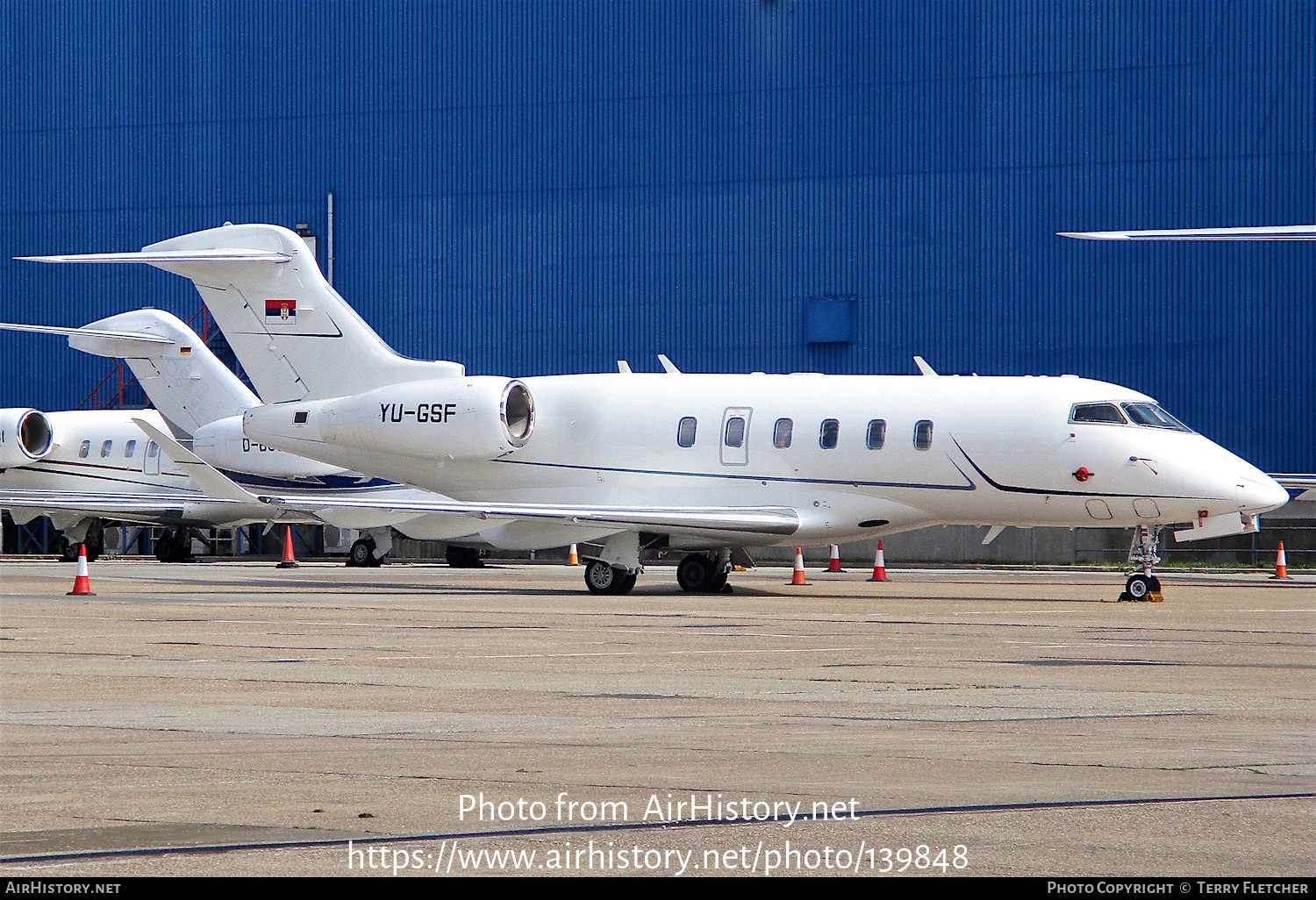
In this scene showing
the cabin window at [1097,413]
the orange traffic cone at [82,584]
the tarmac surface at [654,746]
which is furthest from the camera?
the cabin window at [1097,413]

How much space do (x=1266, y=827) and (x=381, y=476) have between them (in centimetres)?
2009

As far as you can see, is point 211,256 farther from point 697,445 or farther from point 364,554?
point 364,554

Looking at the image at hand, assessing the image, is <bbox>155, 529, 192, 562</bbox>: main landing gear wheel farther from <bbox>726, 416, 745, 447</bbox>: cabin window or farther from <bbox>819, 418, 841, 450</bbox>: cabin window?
<bbox>819, 418, 841, 450</bbox>: cabin window

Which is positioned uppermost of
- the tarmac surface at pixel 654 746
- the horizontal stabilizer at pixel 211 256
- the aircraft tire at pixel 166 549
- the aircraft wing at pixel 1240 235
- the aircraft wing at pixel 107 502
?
A: the horizontal stabilizer at pixel 211 256

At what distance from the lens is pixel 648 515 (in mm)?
20875

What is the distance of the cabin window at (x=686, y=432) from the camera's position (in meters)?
22.1

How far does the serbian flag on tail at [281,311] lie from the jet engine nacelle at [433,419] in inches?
66.2

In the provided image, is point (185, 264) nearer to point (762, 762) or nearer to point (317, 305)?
point (317, 305)

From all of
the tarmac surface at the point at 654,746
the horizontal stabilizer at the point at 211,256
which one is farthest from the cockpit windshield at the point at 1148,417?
the horizontal stabilizer at the point at 211,256

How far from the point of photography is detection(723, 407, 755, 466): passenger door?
2166 centimetres

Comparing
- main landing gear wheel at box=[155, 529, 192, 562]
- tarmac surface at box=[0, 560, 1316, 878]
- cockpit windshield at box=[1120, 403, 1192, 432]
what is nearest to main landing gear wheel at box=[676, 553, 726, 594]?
cockpit windshield at box=[1120, 403, 1192, 432]

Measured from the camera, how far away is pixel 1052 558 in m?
37.4

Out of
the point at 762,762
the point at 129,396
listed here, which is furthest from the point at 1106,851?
the point at 129,396

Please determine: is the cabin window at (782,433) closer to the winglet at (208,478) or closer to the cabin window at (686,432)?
the cabin window at (686,432)
